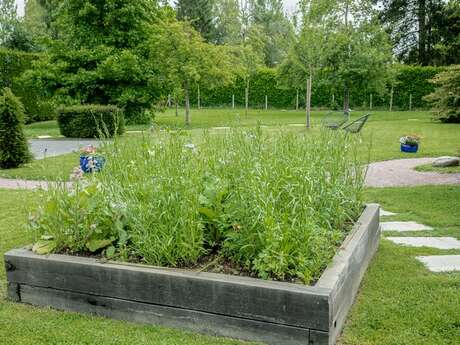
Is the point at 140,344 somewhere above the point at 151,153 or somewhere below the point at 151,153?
below

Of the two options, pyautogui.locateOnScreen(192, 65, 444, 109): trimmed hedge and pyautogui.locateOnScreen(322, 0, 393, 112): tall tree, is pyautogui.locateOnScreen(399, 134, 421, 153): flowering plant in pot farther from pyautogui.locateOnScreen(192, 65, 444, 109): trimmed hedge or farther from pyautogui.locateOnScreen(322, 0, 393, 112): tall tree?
pyautogui.locateOnScreen(192, 65, 444, 109): trimmed hedge

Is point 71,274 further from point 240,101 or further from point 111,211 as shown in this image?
point 240,101

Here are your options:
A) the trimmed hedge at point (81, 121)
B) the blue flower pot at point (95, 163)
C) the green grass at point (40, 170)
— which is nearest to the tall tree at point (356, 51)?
the trimmed hedge at point (81, 121)

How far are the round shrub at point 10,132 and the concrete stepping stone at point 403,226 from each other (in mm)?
6344

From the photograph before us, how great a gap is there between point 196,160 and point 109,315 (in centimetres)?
123

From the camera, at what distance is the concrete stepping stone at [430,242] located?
12.1ft

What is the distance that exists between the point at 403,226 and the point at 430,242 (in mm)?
542

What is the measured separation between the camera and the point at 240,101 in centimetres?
2481

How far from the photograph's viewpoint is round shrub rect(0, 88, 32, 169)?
26.0ft

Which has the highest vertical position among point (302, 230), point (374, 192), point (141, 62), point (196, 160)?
point (141, 62)

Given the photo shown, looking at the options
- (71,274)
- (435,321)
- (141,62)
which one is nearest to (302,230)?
(435,321)

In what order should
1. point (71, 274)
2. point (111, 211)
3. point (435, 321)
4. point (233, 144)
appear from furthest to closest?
point (233, 144) → point (111, 211) → point (71, 274) → point (435, 321)

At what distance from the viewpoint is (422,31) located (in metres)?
28.1

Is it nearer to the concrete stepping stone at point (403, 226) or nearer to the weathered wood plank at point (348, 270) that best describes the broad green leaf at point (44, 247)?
the weathered wood plank at point (348, 270)
